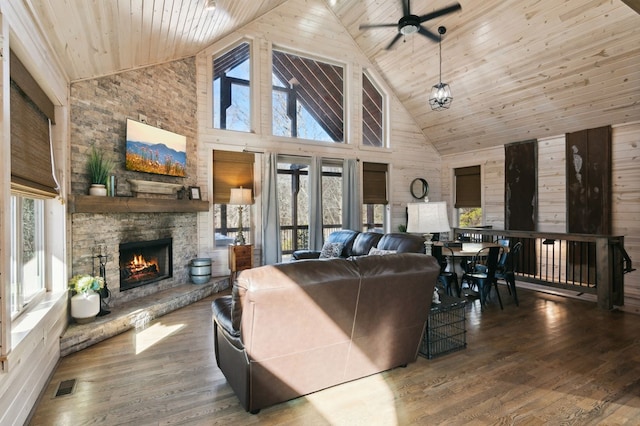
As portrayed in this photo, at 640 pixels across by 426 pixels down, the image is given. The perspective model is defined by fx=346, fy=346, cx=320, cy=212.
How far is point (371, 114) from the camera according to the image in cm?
761

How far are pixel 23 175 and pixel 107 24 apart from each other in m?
1.62

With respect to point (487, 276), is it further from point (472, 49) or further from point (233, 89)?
point (233, 89)

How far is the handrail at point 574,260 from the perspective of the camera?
4.64m

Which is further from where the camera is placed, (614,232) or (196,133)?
(196,133)

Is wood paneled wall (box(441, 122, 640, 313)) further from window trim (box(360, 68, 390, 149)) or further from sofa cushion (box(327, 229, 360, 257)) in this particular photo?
sofa cushion (box(327, 229, 360, 257))

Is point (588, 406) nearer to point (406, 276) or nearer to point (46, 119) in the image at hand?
point (406, 276)

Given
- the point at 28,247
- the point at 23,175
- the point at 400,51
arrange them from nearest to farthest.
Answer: the point at 23,175, the point at 28,247, the point at 400,51

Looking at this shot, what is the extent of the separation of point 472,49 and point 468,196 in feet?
10.4

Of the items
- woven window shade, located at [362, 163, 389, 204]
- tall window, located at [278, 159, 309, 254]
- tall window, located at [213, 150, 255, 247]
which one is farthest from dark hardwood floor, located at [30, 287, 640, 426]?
woven window shade, located at [362, 163, 389, 204]

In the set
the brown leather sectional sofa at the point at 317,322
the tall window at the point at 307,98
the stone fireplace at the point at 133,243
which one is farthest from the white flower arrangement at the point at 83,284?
the tall window at the point at 307,98

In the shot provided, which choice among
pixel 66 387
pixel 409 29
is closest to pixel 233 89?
pixel 409 29

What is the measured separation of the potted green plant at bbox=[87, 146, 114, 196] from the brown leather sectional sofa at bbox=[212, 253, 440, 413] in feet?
7.41

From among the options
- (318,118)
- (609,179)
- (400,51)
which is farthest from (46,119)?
(609,179)

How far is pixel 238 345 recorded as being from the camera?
224 centimetres
